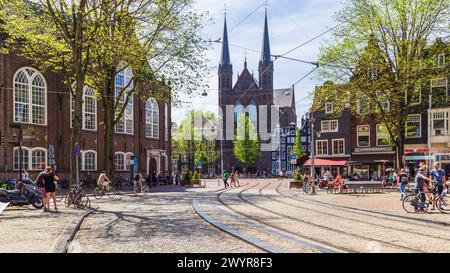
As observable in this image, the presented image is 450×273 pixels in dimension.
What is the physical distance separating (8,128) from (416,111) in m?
36.0

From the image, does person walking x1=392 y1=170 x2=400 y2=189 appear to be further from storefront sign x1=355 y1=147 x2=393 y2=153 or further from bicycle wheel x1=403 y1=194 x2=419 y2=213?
bicycle wheel x1=403 y1=194 x2=419 y2=213

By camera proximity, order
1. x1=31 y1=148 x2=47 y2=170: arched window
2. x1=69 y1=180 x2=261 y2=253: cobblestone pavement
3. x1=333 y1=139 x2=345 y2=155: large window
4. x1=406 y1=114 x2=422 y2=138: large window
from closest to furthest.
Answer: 1. x1=69 y1=180 x2=261 y2=253: cobblestone pavement
2. x1=31 y1=148 x2=47 y2=170: arched window
3. x1=406 y1=114 x2=422 y2=138: large window
4. x1=333 y1=139 x2=345 y2=155: large window

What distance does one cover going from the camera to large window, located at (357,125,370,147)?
5262 cm

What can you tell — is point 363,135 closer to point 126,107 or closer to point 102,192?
point 126,107

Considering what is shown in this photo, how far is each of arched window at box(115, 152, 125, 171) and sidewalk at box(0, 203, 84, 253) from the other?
99.1 feet

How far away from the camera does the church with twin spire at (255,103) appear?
365 feet

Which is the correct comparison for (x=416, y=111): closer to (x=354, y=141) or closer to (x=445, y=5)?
(x=354, y=141)

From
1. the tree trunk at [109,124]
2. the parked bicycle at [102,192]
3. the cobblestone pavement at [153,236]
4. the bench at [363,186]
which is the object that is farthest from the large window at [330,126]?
the cobblestone pavement at [153,236]

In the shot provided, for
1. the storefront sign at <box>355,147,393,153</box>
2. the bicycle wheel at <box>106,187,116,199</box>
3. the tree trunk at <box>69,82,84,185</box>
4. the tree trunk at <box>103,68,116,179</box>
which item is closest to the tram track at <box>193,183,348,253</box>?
the tree trunk at <box>69,82,84,185</box>

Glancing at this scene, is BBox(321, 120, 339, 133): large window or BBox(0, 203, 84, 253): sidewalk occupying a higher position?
BBox(321, 120, 339, 133): large window
